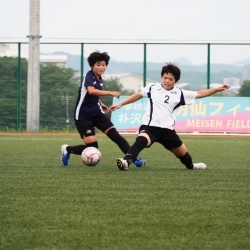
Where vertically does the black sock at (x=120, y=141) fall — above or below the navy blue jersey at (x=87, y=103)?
below

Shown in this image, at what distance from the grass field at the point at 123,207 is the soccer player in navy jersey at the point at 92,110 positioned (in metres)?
0.30

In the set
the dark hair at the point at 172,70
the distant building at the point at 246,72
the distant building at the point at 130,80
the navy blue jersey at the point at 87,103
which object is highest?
the distant building at the point at 246,72

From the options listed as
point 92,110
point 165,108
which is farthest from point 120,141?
point 165,108

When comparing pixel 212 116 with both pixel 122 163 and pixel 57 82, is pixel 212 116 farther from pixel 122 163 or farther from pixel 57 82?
pixel 122 163

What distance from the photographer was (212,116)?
76.0 feet

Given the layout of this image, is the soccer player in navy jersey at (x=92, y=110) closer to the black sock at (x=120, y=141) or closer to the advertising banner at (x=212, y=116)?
the black sock at (x=120, y=141)

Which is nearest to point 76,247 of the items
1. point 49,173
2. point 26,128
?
point 49,173

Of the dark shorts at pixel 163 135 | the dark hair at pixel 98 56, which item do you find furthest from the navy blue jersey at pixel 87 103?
the dark shorts at pixel 163 135

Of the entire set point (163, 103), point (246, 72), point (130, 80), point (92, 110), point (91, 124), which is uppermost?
point (246, 72)

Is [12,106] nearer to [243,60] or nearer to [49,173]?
[243,60]

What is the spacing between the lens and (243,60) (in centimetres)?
2747

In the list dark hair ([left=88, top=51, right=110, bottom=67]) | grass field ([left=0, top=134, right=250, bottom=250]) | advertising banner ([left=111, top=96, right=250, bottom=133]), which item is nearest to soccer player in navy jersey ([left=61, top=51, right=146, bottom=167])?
dark hair ([left=88, top=51, right=110, bottom=67])

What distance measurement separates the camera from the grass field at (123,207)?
545 centimetres

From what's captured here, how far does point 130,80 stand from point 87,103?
59.5 feet
